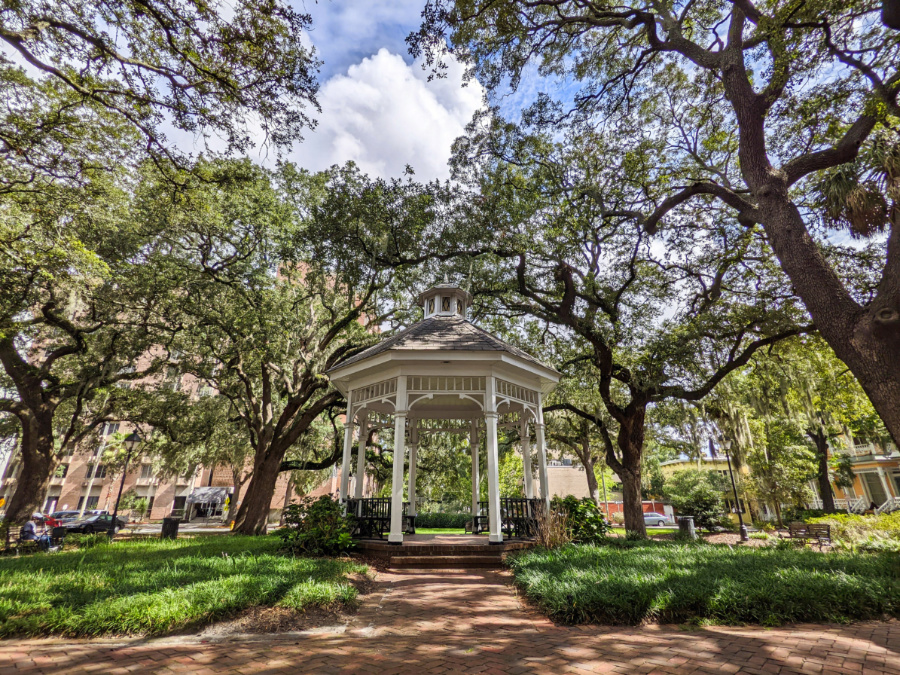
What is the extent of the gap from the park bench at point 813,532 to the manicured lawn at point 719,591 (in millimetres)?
9438

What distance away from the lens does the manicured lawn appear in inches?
192

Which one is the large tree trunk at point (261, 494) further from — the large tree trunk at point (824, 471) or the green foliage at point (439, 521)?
the large tree trunk at point (824, 471)

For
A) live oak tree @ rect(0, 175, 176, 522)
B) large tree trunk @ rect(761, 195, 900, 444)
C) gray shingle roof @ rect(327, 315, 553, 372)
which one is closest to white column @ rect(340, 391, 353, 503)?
gray shingle roof @ rect(327, 315, 553, 372)

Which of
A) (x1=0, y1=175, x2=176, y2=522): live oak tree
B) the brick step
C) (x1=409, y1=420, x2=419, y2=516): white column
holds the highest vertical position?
(x1=0, y1=175, x2=176, y2=522): live oak tree

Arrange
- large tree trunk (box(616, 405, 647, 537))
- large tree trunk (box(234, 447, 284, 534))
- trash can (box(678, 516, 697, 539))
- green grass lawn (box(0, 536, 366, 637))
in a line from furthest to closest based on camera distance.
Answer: trash can (box(678, 516, 697, 539))
large tree trunk (box(234, 447, 284, 534))
large tree trunk (box(616, 405, 647, 537))
green grass lawn (box(0, 536, 366, 637))

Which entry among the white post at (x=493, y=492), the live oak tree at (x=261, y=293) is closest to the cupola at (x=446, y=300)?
the live oak tree at (x=261, y=293)

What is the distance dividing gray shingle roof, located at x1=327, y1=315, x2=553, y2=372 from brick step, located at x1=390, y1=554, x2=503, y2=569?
465 cm

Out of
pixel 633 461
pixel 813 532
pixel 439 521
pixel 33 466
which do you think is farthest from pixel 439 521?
pixel 33 466

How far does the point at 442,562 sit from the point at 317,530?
2.85m

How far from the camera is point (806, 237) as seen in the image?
6.83m

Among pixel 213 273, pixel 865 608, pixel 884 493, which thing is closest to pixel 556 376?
pixel 865 608

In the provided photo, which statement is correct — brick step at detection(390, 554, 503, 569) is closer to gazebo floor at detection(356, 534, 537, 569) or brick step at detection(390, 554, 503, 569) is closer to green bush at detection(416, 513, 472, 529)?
gazebo floor at detection(356, 534, 537, 569)

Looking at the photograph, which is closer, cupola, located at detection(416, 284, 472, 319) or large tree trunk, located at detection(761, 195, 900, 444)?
large tree trunk, located at detection(761, 195, 900, 444)

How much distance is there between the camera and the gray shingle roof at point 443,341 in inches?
399
